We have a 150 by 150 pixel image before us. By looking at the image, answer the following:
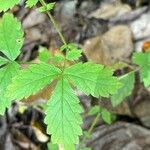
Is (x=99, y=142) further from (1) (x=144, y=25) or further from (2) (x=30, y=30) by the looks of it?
(2) (x=30, y=30)

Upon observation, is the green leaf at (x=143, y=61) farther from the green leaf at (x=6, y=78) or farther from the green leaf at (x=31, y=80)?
the green leaf at (x=6, y=78)

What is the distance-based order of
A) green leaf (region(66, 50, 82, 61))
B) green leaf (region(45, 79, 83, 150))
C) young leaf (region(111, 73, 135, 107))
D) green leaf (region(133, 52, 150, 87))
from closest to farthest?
green leaf (region(45, 79, 83, 150)) → green leaf (region(66, 50, 82, 61)) → green leaf (region(133, 52, 150, 87)) → young leaf (region(111, 73, 135, 107))

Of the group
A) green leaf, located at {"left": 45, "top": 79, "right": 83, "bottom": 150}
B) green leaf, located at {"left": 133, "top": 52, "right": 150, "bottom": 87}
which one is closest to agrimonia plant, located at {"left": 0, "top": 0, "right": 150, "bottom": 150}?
green leaf, located at {"left": 45, "top": 79, "right": 83, "bottom": 150}

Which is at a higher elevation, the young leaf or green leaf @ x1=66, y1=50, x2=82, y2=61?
green leaf @ x1=66, y1=50, x2=82, y2=61

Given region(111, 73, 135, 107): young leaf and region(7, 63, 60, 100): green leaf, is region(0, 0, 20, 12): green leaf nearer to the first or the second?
region(7, 63, 60, 100): green leaf

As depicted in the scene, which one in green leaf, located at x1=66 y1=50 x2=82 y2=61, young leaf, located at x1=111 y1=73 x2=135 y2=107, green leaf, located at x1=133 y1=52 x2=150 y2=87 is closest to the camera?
green leaf, located at x1=66 y1=50 x2=82 y2=61

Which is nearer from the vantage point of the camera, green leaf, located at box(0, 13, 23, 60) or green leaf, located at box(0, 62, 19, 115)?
green leaf, located at box(0, 62, 19, 115)
